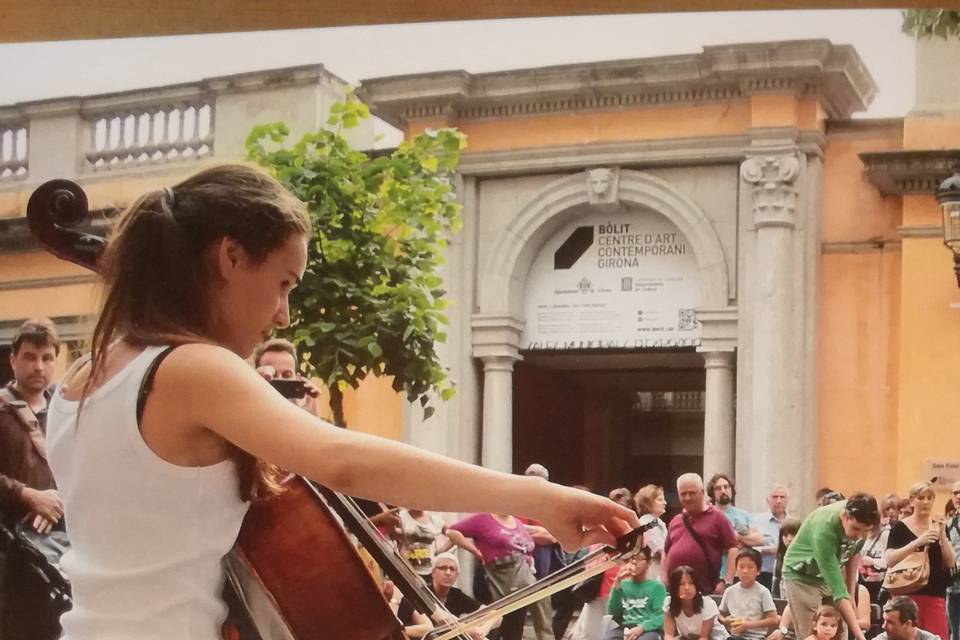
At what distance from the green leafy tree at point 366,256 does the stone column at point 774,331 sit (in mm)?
898

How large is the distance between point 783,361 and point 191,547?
137 inches

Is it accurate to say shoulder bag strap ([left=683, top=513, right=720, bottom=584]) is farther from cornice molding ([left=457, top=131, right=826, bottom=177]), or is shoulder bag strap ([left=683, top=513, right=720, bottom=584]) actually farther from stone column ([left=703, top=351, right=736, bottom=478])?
cornice molding ([left=457, top=131, right=826, bottom=177])

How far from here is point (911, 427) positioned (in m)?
3.80

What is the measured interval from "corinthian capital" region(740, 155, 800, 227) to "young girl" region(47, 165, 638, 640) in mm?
3470

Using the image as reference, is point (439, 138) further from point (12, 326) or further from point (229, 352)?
point (229, 352)

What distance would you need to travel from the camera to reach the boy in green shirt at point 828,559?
3.73 metres

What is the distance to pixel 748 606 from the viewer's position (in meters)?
4.27

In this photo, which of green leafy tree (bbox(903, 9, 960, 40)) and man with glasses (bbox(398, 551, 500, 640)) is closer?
green leafy tree (bbox(903, 9, 960, 40))

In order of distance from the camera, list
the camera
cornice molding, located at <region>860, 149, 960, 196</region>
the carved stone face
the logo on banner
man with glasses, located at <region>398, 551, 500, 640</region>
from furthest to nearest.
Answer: the logo on banner < the carved stone face < man with glasses, located at <region>398, 551, 500, 640</region> < cornice molding, located at <region>860, 149, 960, 196</region> < the camera

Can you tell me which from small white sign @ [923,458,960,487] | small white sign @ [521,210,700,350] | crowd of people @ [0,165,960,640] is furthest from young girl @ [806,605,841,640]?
crowd of people @ [0,165,960,640]

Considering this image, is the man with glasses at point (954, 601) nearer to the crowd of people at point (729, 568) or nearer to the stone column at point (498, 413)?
the crowd of people at point (729, 568)

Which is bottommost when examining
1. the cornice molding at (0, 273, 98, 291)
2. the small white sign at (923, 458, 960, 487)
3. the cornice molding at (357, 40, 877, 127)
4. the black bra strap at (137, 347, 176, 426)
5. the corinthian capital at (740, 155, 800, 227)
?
the small white sign at (923, 458, 960, 487)

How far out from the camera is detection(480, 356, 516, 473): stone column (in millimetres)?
4219

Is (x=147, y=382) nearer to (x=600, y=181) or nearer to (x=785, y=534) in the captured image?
(x=785, y=534)
